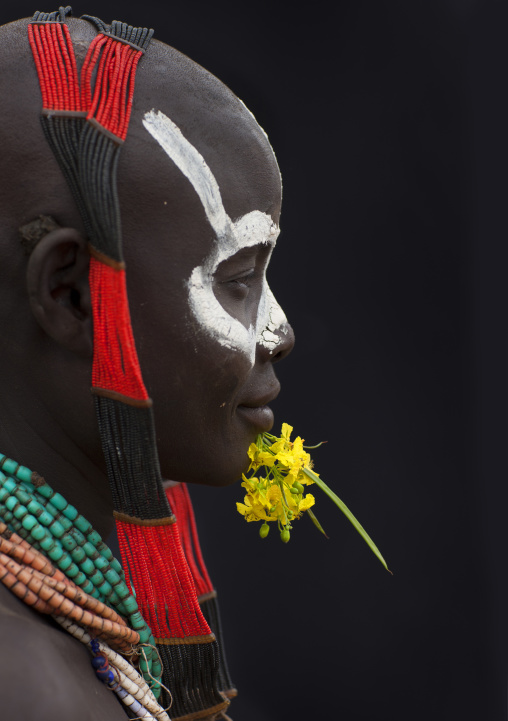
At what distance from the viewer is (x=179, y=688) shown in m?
1.85

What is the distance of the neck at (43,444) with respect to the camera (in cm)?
165

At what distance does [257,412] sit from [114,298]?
436mm

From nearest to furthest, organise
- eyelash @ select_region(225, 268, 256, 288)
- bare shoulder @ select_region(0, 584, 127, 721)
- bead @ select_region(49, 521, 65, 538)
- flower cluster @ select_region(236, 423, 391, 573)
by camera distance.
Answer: bare shoulder @ select_region(0, 584, 127, 721)
bead @ select_region(49, 521, 65, 538)
eyelash @ select_region(225, 268, 256, 288)
flower cluster @ select_region(236, 423, 391, 573)

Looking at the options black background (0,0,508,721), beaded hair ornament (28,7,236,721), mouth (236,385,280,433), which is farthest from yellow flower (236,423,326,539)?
black background (0,0,508,721)

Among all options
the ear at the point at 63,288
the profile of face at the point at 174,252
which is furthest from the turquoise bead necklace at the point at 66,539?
the ear at the point at 63,288

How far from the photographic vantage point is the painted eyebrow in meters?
1.57

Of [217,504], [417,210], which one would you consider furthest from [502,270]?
[217,504]

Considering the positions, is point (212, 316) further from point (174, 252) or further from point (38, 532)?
point (38, 532)

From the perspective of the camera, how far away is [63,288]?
1.58 meters

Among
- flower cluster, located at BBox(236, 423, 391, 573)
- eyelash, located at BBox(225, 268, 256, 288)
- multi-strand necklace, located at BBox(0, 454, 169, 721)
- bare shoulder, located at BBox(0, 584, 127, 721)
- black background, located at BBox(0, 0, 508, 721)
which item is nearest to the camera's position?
bare shoulder, located at BBox(0, 584, 127, 721)

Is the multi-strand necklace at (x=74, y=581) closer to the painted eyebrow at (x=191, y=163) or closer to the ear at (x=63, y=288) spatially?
the ear at (x=63, y=288)

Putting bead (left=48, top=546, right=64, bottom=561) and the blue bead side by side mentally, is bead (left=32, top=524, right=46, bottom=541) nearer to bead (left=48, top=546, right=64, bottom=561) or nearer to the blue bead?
bead (left=48, top=546, right=64, bottom=561)

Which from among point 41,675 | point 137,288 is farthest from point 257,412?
point 41,675

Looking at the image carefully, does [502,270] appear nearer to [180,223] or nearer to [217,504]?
[217,504]
